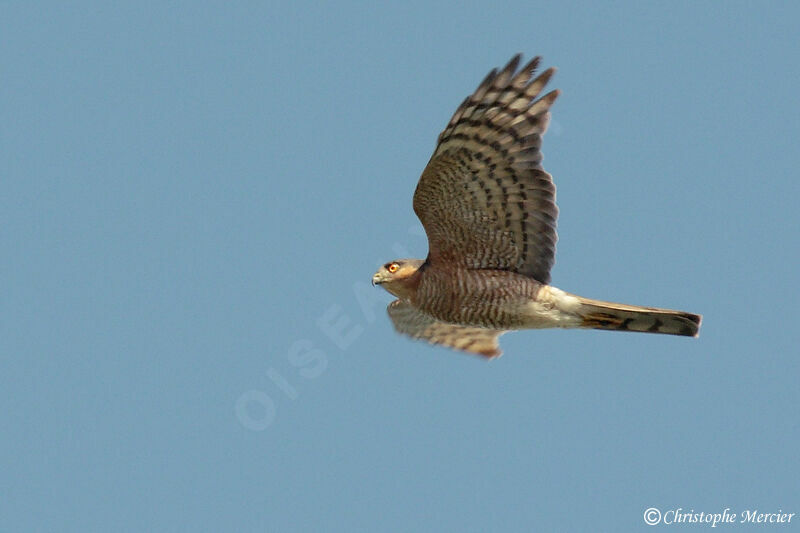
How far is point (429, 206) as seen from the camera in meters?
10.9

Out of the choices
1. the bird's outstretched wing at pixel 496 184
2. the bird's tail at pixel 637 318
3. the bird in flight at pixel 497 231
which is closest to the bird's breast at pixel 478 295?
the bird in flight at pixel 497 231

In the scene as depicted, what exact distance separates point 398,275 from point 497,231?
53.6 inches

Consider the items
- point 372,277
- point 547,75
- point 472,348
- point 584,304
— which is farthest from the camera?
point 472,348

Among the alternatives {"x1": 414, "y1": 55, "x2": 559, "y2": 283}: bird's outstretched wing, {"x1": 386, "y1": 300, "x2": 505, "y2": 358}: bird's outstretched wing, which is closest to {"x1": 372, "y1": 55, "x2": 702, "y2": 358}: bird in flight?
{"x1": 414, "y1": 55, "x2": 559, "y2": 283}: bird's outstretched wing

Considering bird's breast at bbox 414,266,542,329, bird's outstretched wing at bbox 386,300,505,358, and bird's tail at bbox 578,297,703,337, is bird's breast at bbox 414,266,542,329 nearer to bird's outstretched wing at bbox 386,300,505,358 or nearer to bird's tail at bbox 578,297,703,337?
bird's tail at bbox 578,297,703,337

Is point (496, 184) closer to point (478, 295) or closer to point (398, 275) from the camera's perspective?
point (478, 295)

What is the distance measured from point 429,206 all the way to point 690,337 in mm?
2794

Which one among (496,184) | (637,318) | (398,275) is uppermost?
(496,184)

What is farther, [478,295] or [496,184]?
[478,295]

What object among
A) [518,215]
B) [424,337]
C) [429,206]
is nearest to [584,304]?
[518,215]

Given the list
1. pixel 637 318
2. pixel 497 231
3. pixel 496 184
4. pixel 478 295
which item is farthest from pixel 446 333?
pixel 496 184

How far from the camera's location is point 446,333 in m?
13.2

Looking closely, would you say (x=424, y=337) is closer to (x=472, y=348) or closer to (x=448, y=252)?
(x=472, y=348)

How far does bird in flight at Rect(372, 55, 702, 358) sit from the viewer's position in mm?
10328
